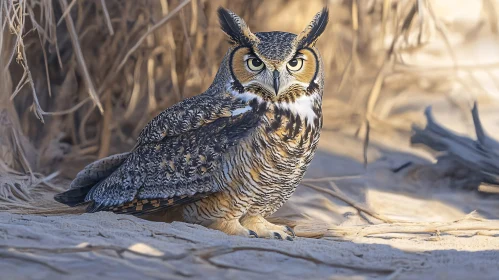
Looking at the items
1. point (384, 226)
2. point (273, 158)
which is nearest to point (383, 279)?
point (273, 158)

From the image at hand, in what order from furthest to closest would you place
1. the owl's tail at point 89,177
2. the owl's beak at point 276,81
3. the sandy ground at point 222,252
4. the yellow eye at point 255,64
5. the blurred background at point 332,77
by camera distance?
the blurred background at point 332,77 < the owl's tail at point 89,177 < the yellow eye at point 255,64 < the owl's beak at point 276,81 < the sandy ground at point 222,252

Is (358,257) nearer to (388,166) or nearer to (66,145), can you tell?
(388,166)

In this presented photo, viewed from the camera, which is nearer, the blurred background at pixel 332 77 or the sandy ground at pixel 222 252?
the sandy ground at pixel 222 252

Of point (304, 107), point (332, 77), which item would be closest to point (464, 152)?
point (332, 77)

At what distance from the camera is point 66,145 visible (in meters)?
5.49

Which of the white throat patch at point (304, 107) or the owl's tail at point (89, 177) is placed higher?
the white throat patch at point (304, 107)

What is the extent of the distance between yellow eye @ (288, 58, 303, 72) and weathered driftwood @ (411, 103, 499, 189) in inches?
86.1

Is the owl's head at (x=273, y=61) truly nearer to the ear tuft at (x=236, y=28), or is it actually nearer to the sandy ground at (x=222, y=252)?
the ear tuft at (x=236, y=28)

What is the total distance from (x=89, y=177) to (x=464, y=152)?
2.73 metres

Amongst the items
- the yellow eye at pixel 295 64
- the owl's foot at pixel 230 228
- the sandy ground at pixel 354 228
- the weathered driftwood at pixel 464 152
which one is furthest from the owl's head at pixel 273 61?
the weathered driftwood at pixel 464 152

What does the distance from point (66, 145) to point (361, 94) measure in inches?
89.3

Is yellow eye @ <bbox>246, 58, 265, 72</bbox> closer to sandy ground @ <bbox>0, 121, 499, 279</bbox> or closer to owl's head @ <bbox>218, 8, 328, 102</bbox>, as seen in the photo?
owl's head @ <bbox>218, 8, 328, 102</bbox>

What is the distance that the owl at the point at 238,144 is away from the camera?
339 cm

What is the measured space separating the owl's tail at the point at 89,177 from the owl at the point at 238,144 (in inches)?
9.6
